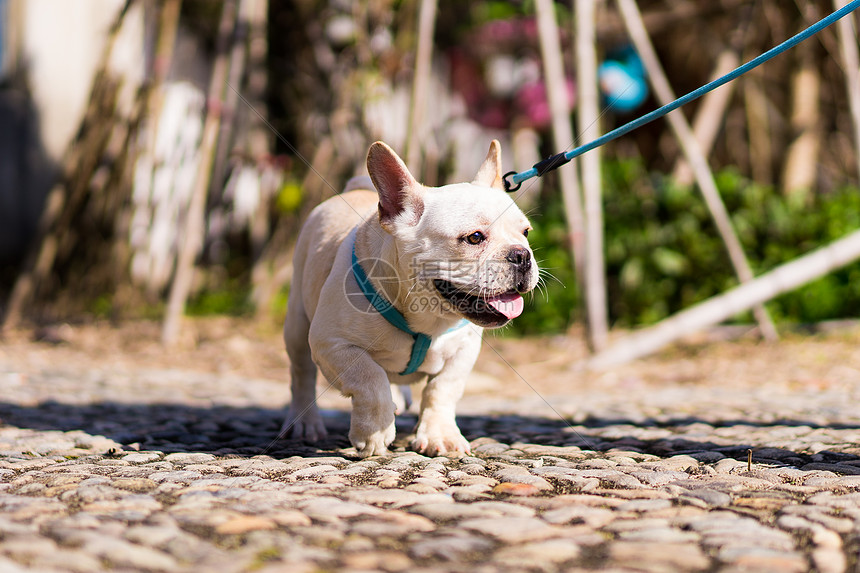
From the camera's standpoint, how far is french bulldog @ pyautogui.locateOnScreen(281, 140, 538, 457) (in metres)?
2.88

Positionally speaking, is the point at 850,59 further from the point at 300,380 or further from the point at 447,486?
the point at 447,486

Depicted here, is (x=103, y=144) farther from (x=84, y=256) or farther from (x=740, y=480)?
(x=740, y=480)

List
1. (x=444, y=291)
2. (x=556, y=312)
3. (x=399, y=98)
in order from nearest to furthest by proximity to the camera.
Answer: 1. (x=444, y=291)
2. (x=556, y=312)
3. (x=399, y=98)

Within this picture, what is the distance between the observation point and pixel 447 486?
244cm

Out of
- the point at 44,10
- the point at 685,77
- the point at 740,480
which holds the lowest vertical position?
the point at 740,480

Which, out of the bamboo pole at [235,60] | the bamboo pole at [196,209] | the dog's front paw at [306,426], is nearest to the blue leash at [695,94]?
the dog's front paw at [306,426]

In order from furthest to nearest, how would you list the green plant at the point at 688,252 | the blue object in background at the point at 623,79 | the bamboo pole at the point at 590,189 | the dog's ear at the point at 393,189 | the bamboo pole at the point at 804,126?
the blue object in background at the point at 623,79 < the bamboo pole at the point at 804,126 < the green plant at the point at 688,252 < the bamboo pole at the point at 590,189 < the dog's ear at the point at 393,189

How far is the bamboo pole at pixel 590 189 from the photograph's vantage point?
554cm

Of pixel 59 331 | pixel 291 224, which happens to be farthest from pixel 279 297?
pixel 59 331

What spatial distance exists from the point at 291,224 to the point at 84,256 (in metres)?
1.95

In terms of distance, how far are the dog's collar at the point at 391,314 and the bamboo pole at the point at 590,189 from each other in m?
2.65

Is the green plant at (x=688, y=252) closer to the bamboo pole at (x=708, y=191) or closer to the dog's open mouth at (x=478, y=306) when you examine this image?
the bamboo pole at (x=708, y=191)

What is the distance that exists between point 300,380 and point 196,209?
109 inches

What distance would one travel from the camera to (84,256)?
747 cm
